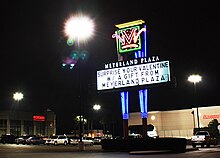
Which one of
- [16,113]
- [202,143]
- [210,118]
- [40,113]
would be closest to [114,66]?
[202,143]

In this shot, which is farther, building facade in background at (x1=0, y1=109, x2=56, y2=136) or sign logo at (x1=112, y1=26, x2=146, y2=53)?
building facade in background at (x1=0, y1=109, x2=56, y2=136)

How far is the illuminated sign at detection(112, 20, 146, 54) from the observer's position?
124ft

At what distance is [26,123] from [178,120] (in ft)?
122

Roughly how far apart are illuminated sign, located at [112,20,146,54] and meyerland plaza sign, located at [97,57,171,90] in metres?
2.03

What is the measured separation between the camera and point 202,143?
37.7m

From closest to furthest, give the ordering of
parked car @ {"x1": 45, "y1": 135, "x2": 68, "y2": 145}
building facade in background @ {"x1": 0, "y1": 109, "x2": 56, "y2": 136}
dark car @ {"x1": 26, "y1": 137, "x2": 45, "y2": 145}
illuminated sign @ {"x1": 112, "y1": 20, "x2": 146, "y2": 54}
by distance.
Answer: illuminated sign @ {"x1": 112, "y1": 20, "x2": 146, "y2": 54} < parked car @ {"x1": 45, "y1": 135, "x2": 68, "y2": 145} < dark car @ {"x1": 26, "y1": 137, "x2": 45, "y2": 145} < building facade in background @ {"x1": 0, "y1": 109, "x2": 56, "y2": 136}

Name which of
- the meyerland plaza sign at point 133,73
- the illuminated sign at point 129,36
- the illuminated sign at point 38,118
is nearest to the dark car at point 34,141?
the meyerland plaza sign at point 133,73

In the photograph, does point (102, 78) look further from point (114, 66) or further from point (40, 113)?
point (40, 113)

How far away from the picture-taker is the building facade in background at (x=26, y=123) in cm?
7982

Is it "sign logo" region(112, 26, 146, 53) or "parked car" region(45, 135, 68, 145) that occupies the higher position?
"sign logo" region(112, 26, 146, 53)

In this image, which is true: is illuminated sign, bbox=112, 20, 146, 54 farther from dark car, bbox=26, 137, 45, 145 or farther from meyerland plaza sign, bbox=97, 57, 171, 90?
dark car, bbox=26, 137, 45, 145

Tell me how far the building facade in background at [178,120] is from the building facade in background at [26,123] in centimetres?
2671

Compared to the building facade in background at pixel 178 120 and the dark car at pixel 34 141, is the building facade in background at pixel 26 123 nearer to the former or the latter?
the dark car at pixel 34 141

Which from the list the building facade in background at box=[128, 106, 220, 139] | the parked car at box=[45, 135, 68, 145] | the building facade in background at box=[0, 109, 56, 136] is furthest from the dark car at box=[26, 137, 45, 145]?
the building facade in background at box=[128, 106, 220, 139]
